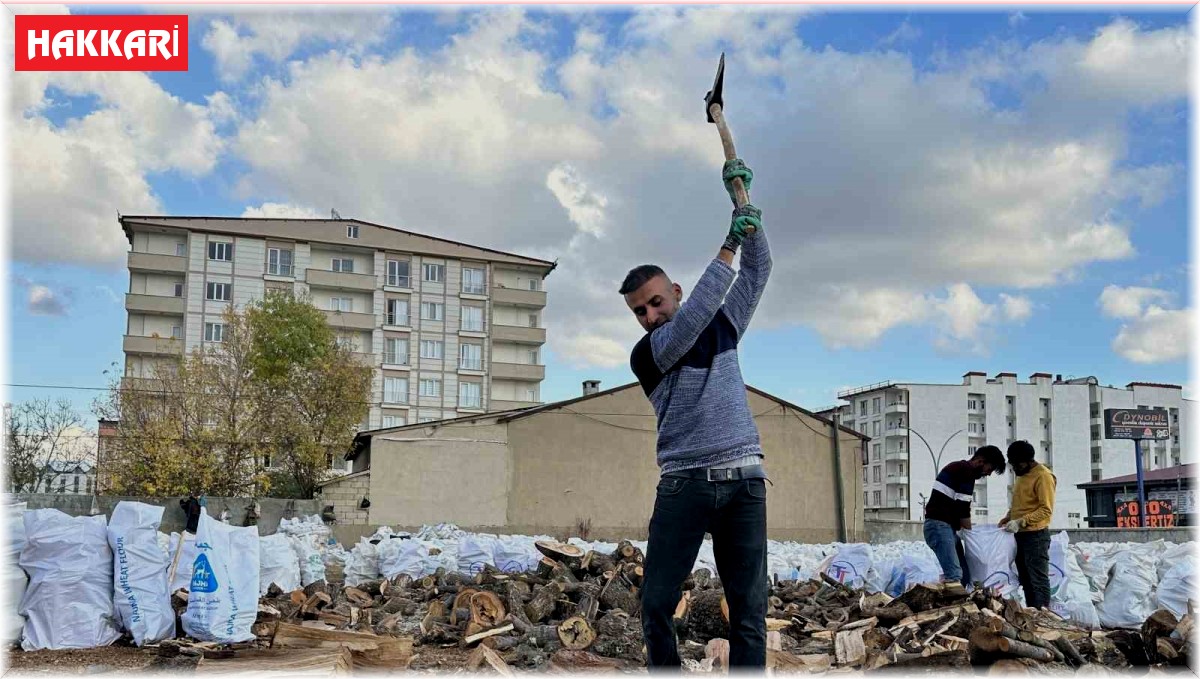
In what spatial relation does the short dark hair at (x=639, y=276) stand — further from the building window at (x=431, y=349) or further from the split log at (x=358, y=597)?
the building window at (x=431, y=349)

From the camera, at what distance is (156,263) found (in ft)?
175

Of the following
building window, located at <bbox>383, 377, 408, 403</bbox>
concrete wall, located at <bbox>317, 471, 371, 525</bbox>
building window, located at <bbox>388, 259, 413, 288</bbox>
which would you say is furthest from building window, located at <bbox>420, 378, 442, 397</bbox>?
concrete wall, located at <bbox>317, 471, 371, 525</bbox>

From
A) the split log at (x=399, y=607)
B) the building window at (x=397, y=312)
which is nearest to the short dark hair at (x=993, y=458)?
the split log at (x=399, y=607)

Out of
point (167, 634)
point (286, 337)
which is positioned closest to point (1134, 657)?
point (167, 634)

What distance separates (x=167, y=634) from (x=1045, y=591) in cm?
670

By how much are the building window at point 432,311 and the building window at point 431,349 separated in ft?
4.47

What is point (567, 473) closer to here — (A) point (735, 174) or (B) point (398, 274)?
(A) point (735, 174)

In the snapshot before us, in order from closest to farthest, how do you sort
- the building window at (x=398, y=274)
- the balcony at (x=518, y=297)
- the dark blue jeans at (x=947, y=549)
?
the dark blue jeans at (x=947, y=549) < the building window at (x=398, y=274) < the balcony at (x=518, y=297)

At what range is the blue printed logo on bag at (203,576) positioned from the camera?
6809 mm

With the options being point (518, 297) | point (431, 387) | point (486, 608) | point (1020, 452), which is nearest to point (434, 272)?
point (518, 297)

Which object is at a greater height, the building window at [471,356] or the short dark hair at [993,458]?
the building window at [471,356]

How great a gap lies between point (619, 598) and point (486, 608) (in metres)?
1.06

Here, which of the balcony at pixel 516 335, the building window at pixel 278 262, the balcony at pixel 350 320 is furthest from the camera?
the balcony at pixel 516 335

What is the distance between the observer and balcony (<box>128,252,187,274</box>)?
5325cm
